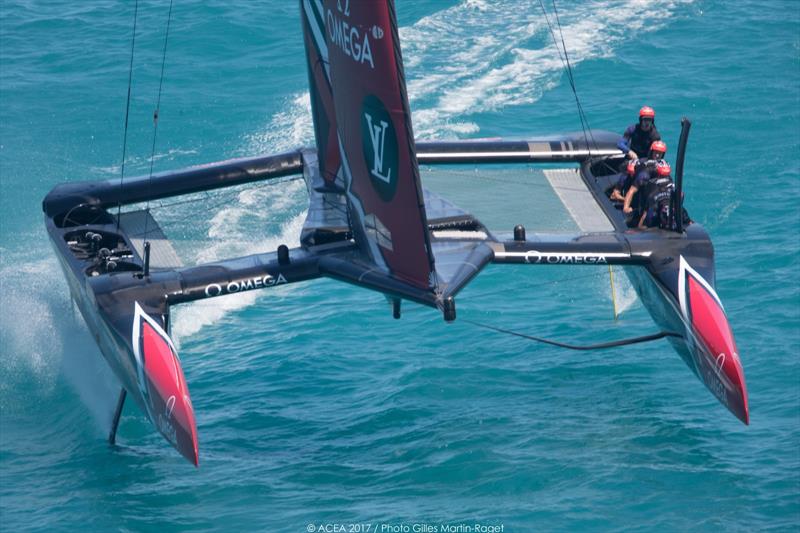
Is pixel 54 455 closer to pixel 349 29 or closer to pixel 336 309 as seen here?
pixel 336 309

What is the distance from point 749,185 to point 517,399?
6.12 metres

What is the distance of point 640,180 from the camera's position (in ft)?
38.9

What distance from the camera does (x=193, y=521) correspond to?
10.1m

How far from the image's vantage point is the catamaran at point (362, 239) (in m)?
9.73

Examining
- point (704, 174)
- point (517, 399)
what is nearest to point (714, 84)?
point (704, 174)

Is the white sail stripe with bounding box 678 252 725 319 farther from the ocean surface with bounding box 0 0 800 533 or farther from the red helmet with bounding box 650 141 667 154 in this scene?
the red helmet with bounding box 650 141 667 154

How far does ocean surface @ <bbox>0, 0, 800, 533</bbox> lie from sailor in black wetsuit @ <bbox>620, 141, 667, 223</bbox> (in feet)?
3.73

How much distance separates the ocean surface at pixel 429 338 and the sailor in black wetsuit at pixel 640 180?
3.73 ft

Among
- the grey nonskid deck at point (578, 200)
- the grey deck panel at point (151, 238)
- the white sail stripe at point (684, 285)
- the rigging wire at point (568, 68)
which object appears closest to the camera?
the white sail stripe at point (684, 285)

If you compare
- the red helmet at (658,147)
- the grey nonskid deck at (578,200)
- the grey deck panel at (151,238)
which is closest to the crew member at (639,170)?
the red helmet at (658,147)

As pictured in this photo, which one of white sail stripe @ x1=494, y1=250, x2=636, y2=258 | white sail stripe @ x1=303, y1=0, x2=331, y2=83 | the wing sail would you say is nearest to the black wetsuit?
white sail stripe @ x1=494, y1=250, x2=636, y2=258

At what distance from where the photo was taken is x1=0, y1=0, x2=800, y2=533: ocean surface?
1042cm

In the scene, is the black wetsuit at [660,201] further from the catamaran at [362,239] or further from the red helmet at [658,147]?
the red helmet at [658,147]

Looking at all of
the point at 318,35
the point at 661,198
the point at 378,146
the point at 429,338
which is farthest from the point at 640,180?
the point at 318,35
